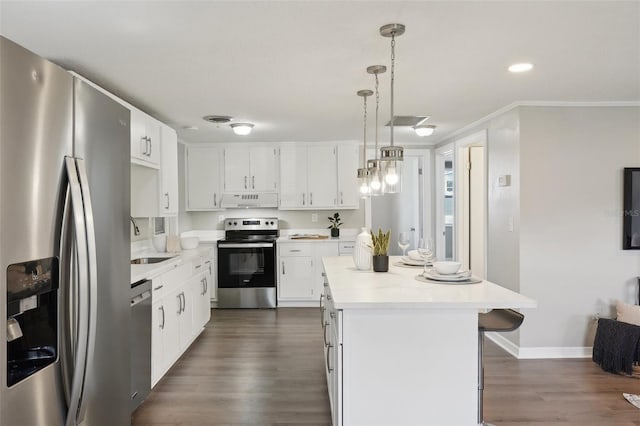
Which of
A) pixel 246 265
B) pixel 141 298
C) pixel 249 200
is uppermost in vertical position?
pixel 249 200

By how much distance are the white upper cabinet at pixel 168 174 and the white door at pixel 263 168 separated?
1.79 metres

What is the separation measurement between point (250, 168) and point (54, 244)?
15.7 ft

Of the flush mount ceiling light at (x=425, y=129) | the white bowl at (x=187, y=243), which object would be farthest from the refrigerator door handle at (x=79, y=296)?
the flush mount ceiling light at (x=425, y=129)

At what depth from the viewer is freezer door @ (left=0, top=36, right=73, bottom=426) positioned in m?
1.21

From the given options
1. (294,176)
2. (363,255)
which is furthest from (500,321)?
(294,176)

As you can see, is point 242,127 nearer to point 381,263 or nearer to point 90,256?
point 381,263

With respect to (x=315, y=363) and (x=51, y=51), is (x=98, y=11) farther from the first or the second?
(x=315, y=363)

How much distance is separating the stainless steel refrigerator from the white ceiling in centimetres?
71

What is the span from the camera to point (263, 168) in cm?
614

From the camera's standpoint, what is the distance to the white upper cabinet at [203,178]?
6.15 meters

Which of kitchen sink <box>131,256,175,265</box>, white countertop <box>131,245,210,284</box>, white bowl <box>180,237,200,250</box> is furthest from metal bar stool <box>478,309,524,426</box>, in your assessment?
white bowl <box>180,237,200,250</box>

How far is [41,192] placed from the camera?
1.35m

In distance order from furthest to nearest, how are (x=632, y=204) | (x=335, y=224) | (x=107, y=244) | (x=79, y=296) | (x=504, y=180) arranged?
(x=335, y=224)
(x=504, y=180)
(x=632, y=204)
(x=107, y=244)
(x=79, y=296)

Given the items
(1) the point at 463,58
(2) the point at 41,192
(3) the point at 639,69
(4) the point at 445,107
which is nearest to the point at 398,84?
(1) the point at 463,58
